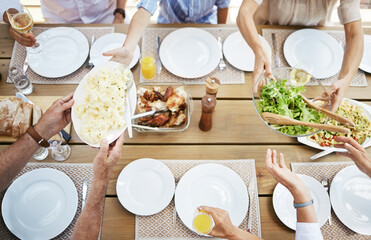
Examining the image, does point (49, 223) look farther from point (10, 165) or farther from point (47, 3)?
point (47, 3)

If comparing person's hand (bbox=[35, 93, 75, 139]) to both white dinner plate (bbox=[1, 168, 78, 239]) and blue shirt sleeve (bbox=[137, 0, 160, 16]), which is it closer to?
white dinner plate (bbox=[1, 168, 78, 239])

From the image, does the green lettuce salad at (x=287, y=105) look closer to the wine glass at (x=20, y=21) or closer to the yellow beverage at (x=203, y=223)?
the yellow beverage at (x=203, y=223)

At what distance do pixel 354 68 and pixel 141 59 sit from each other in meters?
1.30

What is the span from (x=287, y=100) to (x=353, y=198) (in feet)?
1.97

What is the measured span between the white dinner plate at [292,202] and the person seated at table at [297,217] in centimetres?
8

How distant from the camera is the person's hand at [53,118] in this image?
129 centimetres

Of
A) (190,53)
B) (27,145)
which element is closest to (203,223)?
(27,145)

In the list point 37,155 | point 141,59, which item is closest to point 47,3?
point 141,59

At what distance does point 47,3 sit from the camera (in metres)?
2.02

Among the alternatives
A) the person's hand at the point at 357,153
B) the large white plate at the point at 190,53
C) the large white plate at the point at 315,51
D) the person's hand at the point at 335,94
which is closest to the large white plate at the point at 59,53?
the large white plate at the point at 190,53

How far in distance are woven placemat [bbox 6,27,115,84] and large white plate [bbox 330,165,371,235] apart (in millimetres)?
1580

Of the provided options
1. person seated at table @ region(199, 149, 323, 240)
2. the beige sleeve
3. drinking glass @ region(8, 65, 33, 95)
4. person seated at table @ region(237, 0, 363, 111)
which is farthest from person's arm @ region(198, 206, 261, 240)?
the beige sleeve

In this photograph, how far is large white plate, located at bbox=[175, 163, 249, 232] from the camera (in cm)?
125

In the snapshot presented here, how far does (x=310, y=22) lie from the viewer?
184cm
